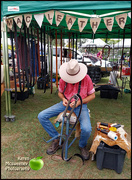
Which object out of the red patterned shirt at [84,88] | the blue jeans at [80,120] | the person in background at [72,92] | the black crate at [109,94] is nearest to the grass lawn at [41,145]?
the person in background at [72,92]

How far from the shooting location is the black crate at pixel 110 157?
199 cm

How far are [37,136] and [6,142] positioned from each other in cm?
51

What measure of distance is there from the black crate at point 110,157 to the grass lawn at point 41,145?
0.07m

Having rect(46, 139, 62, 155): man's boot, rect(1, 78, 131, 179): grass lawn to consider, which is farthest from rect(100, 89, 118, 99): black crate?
rect(46, 139, 62, 155): man's boot

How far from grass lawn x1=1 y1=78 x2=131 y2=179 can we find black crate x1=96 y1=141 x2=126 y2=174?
0.22ft

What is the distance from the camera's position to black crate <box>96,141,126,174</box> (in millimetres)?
1993

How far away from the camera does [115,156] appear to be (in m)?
2.03

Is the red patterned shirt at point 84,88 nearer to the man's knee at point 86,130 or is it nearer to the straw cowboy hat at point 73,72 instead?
the straw cowboy hat at point 73,72

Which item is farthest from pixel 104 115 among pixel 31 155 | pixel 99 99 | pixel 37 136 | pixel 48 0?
pixel 48 0

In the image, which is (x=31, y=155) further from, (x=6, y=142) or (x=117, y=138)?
(x=117, y=138)

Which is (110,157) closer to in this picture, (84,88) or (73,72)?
(84,88)

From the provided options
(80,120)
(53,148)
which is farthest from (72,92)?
(53,148)

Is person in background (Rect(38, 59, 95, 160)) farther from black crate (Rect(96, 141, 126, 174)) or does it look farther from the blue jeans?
black crate (Rect(96, 141, 126, 174))

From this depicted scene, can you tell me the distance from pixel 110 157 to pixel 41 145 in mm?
1094
